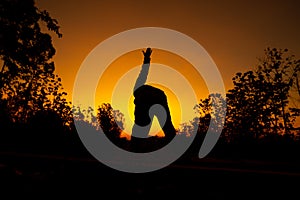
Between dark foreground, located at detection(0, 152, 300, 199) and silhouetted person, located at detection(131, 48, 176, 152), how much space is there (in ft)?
5.35

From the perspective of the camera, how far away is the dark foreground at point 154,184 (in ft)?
12.4

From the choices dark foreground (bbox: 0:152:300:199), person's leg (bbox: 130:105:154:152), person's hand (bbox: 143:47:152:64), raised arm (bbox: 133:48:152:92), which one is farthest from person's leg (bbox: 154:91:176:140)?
dark foreground (bbox: 0:152:300:199)

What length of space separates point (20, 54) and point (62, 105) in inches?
1064

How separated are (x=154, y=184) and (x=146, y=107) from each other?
2.12 m

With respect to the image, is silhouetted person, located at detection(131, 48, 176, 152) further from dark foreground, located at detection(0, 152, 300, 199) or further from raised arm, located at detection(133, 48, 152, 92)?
dark foreground, located at detection(0, 152, 300, 199)

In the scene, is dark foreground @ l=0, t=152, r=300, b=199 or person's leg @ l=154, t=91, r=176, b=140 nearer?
dark foreground @ l=0, t=152, r=300, b=199

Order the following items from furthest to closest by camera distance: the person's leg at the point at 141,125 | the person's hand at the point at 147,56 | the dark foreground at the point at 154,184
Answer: the person's leg at the point at 141,125 → the person's hand at the point at 147,56 → the dark foreground at the point at 154,184

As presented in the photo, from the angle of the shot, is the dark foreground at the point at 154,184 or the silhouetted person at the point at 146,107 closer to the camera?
the dark foreground at the point at 154,184

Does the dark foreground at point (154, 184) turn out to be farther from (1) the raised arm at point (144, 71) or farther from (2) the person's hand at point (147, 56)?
(2) the person's hand at point (147, 56)

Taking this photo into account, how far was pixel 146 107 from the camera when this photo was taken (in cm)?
636

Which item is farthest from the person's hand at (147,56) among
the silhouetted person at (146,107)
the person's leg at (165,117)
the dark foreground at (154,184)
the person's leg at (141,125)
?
the dark foreground at (154,184)

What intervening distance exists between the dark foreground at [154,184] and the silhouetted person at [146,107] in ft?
5.35

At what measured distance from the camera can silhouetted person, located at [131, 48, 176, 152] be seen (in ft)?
20.7

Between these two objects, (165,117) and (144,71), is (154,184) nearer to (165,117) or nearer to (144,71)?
(165,117)
